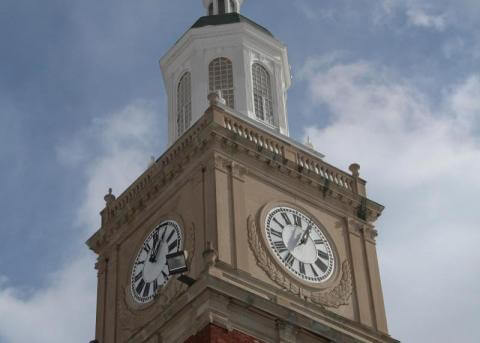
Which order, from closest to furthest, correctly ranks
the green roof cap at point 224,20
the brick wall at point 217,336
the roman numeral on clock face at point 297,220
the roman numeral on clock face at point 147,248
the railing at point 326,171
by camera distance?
the brick wall at point 217,336 → the roman numeral on clock face at point 297,220 → the roman numeral on clock face at point 147,248 → the railing at point 326,171 → the green roof cap at point 224,20

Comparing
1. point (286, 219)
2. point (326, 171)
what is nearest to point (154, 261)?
point (286, 219)

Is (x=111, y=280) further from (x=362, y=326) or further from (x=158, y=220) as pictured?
(x=362, y=326)

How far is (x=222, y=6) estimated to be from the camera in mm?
48156

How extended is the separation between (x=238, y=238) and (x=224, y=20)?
11322 millimetres

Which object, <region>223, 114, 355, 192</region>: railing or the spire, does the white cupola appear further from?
<region>223, 114, 355, 192</region>: railing

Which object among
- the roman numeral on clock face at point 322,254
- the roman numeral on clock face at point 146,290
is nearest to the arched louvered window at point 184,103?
the roman numeral on clock face at point 146,290

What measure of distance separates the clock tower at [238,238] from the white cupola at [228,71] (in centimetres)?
8

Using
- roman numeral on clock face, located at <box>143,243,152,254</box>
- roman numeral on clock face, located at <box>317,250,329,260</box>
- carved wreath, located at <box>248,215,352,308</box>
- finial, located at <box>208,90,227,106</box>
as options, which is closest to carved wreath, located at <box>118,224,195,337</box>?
roman numeral on clock face, located at <box>143,243,152,254</box>

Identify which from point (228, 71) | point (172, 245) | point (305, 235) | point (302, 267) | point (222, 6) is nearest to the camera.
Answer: point (302, 267)

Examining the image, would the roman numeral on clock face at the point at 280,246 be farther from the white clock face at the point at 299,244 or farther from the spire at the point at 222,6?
the spire at the point at 222,6

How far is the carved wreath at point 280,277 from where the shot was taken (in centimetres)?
3694

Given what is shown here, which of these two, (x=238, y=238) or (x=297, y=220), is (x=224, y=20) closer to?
(x=297, y=220)

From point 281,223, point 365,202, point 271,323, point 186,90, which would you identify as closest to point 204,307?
point 271,323

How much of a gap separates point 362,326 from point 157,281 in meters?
6.19
